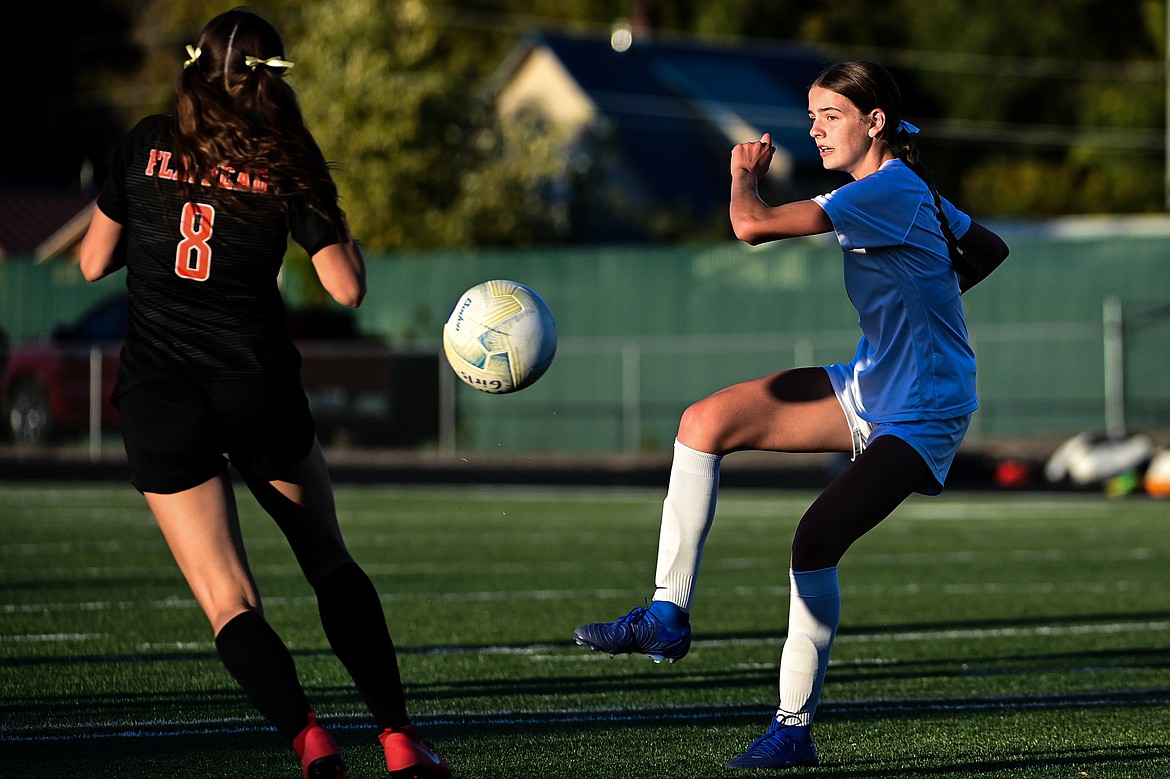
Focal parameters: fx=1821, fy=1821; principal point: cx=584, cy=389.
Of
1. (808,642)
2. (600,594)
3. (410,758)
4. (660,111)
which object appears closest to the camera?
(410,758)

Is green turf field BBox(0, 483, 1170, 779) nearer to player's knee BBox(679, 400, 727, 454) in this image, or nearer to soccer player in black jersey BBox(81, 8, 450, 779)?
soccer player in black jersey BBox(81, 8, 450, 779)

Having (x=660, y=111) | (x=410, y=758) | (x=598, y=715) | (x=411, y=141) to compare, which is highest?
(x=660, y=111)

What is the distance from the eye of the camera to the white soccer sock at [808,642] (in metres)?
5.76

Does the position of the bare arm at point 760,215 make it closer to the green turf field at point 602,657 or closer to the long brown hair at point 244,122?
the long brown hair at point 244,122

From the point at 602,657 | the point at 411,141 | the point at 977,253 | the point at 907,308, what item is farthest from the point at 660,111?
the point at 907,308

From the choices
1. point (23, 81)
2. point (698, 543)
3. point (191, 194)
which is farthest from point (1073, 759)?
point (23, 81)

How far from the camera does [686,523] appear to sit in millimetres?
5980

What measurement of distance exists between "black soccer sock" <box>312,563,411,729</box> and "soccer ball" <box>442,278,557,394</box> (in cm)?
106

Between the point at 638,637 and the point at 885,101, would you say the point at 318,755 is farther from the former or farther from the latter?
the point at 885,101

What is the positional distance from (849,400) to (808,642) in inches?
31.1

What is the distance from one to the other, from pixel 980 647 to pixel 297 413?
15.8ft

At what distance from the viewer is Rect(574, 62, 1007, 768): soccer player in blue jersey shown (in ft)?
18.4

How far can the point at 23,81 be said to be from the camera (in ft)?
204

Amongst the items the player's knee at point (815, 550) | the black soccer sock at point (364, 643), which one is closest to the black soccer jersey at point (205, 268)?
the black soccer sock at point (364, 643)
